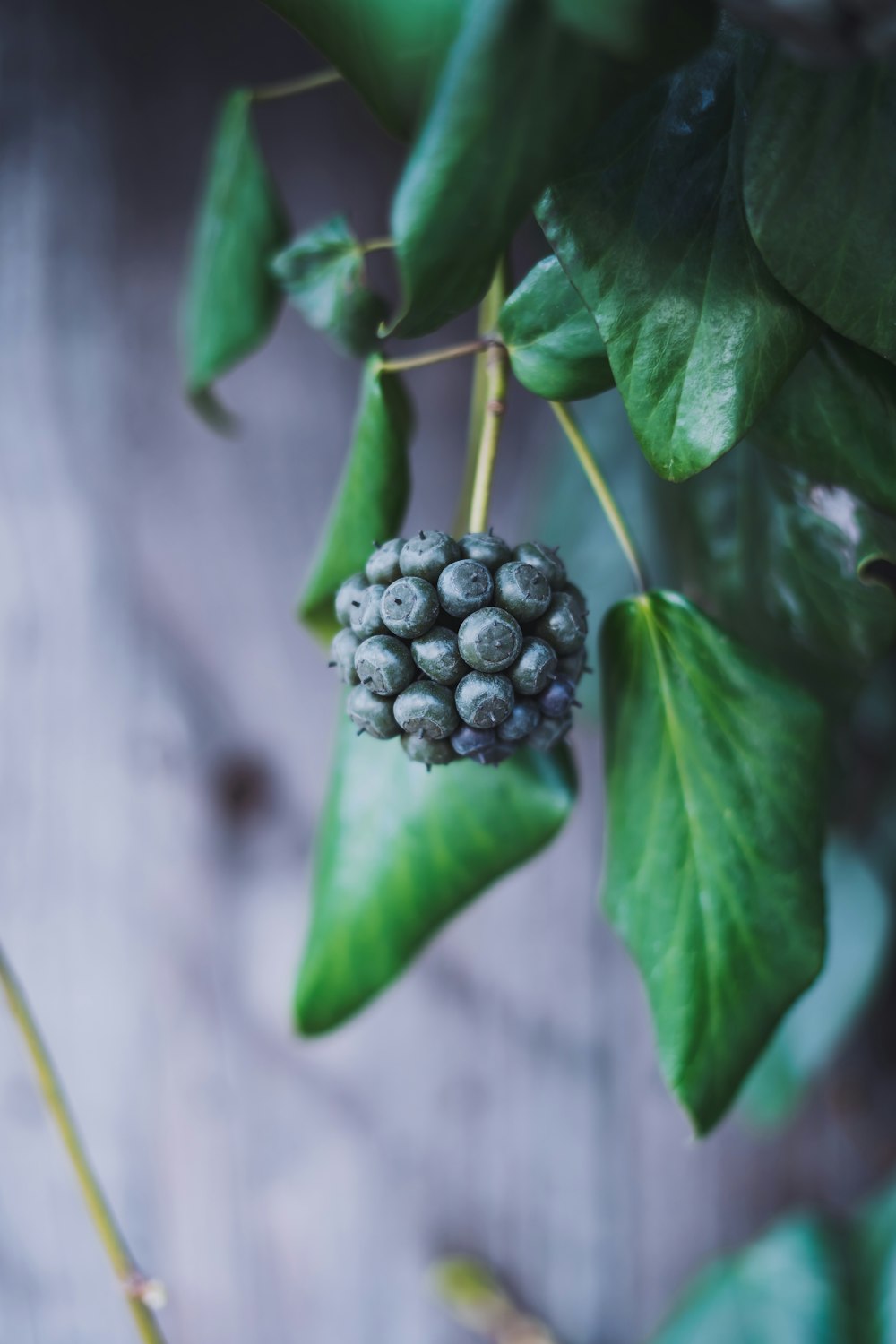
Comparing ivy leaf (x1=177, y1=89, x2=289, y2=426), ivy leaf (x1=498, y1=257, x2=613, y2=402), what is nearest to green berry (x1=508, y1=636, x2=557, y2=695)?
ivy leaf (x1=498, y1=257, x2=613, y2=402)

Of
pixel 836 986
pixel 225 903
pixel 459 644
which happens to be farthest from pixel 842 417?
pixel 225 903

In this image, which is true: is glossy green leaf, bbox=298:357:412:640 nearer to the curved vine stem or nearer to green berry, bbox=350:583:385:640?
green berry, bbox=350:583:385:640

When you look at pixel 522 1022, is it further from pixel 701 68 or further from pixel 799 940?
pixel 701 68

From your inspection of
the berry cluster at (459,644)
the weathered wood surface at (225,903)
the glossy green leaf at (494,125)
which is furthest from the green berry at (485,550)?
the weathered wood surface at (225,903)

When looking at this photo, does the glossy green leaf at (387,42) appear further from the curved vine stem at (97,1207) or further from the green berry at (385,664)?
the curved vine stem at (97,1207)

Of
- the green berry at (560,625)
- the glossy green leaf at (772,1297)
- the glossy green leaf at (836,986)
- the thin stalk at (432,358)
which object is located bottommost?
the glossy green leaf at (772,1297)
